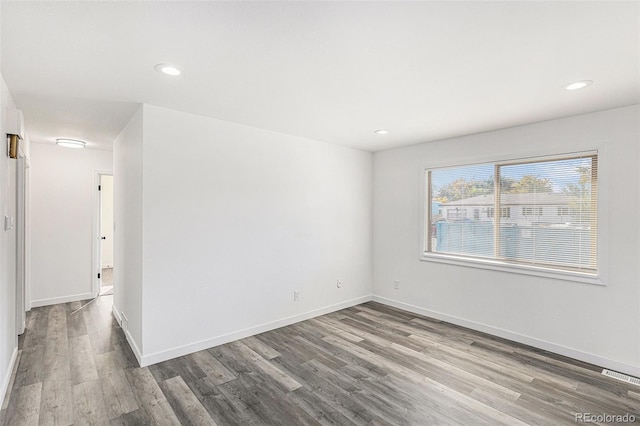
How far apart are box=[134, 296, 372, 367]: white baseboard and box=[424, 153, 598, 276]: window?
170 centimetres

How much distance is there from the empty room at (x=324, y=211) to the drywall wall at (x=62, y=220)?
0.03 m

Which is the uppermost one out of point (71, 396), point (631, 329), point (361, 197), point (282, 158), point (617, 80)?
point (617, 80)

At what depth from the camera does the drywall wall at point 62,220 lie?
4.82 metres

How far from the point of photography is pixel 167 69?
88.3 inches

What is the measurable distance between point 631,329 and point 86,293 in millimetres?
7192

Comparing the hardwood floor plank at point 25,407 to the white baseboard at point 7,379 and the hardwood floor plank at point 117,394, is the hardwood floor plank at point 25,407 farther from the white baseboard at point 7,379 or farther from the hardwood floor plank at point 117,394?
the hardwood floor plank at point 117,394

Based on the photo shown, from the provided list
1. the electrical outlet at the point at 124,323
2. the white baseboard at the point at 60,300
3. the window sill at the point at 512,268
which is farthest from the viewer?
the white baseboard at the point at 60,300

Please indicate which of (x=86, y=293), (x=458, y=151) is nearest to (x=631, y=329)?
(x=458, y=151)

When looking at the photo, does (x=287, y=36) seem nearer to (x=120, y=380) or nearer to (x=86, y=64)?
(x=86, y=64)

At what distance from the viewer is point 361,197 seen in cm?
512

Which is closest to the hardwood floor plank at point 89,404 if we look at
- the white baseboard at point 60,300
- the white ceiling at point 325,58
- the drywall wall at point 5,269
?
the drywall wall at point 5,269

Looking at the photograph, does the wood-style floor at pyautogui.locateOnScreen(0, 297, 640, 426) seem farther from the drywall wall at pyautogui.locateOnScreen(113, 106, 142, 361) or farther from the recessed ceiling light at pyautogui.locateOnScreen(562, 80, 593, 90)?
the recessed ceiling light at pyautogui.locateOnScreen(562, 80, 593, 90)

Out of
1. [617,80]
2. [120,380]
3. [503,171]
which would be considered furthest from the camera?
[503,171]

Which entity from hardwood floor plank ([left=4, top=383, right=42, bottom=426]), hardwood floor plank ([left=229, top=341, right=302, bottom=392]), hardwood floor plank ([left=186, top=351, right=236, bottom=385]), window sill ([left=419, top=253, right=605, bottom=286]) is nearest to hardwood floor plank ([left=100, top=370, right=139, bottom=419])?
hardwood floor plank ([left=4, top=383, right=42, bottom=426])
